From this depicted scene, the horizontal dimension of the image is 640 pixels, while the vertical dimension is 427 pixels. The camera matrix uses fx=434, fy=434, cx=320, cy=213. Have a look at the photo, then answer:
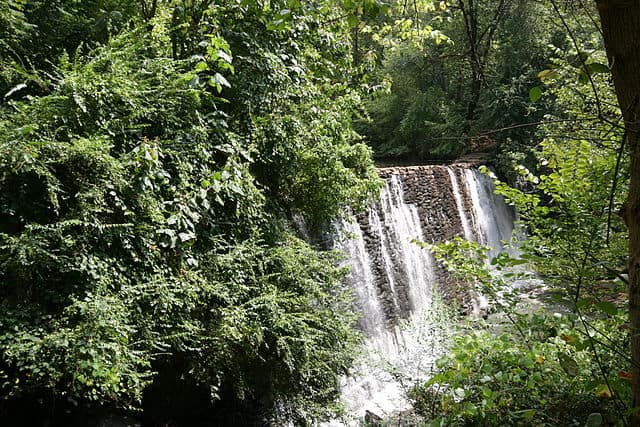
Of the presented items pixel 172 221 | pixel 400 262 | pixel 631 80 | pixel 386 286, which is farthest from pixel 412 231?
pixel 631 80

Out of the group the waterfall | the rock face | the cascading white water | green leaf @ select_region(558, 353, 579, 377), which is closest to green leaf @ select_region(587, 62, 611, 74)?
green leaf @ select_region(558, 353, 579, 377)

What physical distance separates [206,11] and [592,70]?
379 cm

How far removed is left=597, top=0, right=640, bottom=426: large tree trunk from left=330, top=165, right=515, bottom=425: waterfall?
2466mm

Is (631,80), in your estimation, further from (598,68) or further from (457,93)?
(457,93)

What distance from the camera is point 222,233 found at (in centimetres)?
386

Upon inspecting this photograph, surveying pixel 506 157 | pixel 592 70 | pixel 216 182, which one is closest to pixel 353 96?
pixel 216 182

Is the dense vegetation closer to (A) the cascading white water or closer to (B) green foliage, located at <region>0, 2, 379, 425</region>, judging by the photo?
(B) green foliage, located at <region>0, 2, 379, 425</region>

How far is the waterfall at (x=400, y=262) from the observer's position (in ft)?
17.6

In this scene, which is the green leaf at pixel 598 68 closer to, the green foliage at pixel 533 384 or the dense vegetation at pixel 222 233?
the dense vegetation at pixel 222 233

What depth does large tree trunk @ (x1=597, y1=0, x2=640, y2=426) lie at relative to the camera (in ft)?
4.32

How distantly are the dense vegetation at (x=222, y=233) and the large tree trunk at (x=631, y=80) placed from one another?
0.9 inches

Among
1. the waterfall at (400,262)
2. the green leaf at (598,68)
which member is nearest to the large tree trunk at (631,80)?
the green leaf at (598,68)

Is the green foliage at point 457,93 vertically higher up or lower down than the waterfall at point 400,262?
higher up

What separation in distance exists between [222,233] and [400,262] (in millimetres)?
4447
